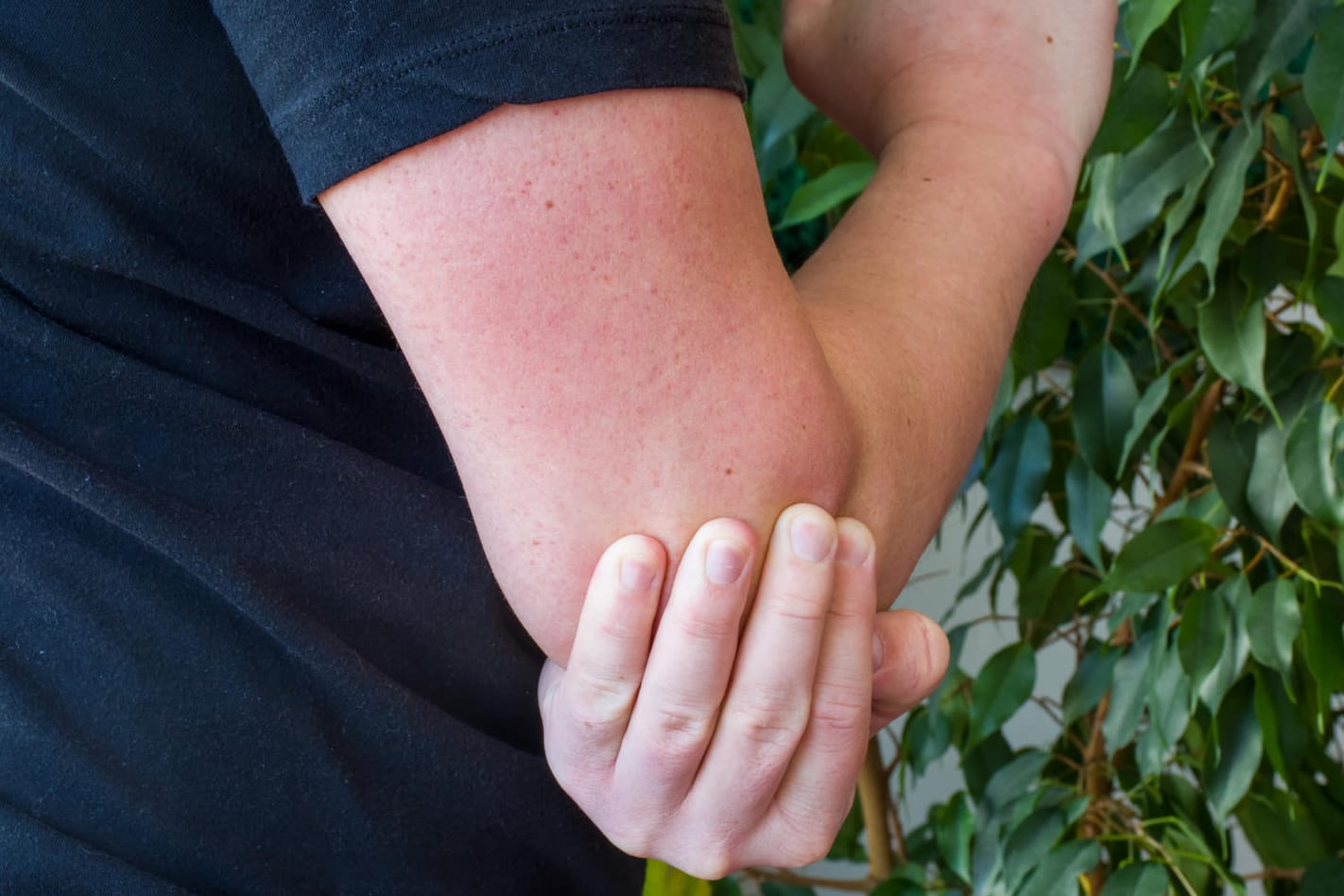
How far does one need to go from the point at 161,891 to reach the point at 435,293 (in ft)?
0.71

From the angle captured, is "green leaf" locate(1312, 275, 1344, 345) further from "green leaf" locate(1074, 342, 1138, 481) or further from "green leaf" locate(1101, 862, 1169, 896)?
"green leaf" locate(1101, 862, 1169, 896)

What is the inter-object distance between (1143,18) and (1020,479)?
0.37 metres

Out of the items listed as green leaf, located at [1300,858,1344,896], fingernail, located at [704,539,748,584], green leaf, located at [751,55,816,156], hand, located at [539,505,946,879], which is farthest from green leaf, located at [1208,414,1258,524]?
fingernail, located at [704,539,748,584]

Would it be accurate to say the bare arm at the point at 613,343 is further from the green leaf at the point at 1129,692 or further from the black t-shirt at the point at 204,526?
the green leaf at the point at 1129,692

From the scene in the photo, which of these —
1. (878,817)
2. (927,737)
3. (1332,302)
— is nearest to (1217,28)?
(1332,302)

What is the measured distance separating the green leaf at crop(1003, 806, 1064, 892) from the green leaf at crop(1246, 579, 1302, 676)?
0.67 ft

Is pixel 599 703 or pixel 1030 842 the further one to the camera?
pixel 1030 842

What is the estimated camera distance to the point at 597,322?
296mm

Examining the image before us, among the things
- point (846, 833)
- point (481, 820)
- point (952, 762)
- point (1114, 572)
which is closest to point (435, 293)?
point (481, 820)

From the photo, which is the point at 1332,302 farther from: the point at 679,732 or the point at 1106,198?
the point at 679,732

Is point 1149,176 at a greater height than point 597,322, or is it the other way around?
point 597,322

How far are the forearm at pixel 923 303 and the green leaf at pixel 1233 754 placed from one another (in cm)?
45

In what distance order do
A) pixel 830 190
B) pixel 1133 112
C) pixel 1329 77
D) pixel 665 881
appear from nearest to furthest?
pixel 665 881 < pixel 1329 77 < pixel 1133 112 < pixel 830 190

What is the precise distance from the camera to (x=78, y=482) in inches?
15.0
